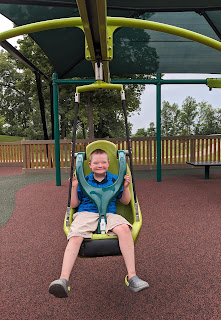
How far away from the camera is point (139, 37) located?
22.7ft

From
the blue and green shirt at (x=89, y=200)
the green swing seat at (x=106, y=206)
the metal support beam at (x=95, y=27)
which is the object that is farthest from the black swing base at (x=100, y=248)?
the metal support beam at (x=95, y=27)

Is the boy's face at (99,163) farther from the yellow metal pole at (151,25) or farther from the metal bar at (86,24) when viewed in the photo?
the yellow metal pole at (151,25)

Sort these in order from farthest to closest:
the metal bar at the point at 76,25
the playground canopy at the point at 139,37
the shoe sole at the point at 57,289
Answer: the playground canopy at the point at 139,37, the metal bar at the point at 76,25, the shoe sole at the point at 57,289

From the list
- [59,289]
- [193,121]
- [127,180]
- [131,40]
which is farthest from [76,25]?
[193,121]

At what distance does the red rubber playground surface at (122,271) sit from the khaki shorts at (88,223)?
47 cm

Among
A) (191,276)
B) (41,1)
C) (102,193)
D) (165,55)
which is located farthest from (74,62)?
(191,276)

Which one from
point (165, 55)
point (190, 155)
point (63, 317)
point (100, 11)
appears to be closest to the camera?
point (100, 11)

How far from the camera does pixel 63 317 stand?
1.77 metres

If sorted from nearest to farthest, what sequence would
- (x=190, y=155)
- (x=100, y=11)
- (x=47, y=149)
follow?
(x=100, y=11)
(x=47, y=149)
(x=190, y=155)

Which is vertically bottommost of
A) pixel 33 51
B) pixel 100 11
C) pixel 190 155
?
pixel 190 155

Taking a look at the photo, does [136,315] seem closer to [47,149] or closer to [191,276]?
[191,276]

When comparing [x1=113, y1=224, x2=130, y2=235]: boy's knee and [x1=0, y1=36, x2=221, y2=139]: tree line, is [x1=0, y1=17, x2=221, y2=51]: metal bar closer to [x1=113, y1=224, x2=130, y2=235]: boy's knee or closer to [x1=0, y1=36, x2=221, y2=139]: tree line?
[x1=113, y1=224, x2=130, y2=235]: boy's knee

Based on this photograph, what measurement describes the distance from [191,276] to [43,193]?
155 inches

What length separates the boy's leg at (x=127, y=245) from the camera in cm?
185
